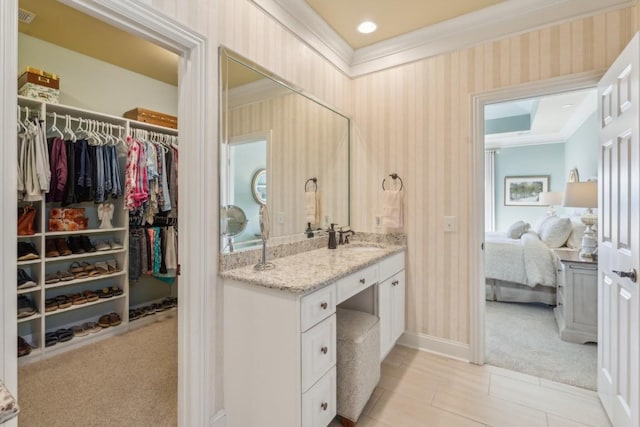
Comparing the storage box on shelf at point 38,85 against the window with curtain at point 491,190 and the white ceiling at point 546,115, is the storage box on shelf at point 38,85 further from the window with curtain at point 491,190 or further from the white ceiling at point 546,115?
the window with curtain at point 491,190

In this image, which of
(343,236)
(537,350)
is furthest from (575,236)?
(343,236)

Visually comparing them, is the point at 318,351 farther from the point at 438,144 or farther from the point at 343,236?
the point at 438,144

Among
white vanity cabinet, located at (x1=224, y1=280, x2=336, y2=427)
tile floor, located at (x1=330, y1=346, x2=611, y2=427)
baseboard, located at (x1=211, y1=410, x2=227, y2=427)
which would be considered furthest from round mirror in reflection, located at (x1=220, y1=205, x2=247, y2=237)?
tile floor, located at (x1=330, y1=346, x2=611, y2=427)

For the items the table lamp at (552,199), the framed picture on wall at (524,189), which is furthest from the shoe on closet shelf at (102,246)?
the framed picture on wall at (524,189)

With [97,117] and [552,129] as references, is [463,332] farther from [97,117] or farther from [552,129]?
[552,129]

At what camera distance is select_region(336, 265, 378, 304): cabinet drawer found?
172cm

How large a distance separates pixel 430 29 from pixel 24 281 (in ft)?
12.7

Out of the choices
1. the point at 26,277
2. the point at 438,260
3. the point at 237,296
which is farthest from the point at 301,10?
the point at 26,277

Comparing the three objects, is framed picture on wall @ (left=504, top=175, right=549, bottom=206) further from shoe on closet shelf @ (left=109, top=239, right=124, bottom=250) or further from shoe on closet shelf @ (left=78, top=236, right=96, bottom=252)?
shoe on closet shelf @ (left=78, top=236, right=96, bottom=252)

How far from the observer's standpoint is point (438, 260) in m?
2.58

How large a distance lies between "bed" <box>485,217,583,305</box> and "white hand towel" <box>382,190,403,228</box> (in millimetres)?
1811

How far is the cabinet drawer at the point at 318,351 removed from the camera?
1412mm

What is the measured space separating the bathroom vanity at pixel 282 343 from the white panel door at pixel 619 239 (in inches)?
53.4

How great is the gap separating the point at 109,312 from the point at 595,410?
4.05 meters
